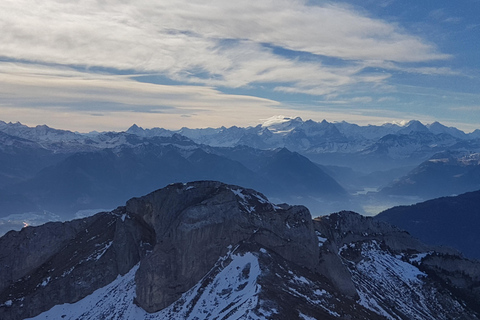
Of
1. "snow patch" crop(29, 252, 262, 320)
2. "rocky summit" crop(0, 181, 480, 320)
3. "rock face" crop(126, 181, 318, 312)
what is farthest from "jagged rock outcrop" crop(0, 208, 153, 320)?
"rock face" crop(126, 181, 318, 312)

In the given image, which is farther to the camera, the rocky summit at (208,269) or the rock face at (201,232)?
the rock face at (201,232)

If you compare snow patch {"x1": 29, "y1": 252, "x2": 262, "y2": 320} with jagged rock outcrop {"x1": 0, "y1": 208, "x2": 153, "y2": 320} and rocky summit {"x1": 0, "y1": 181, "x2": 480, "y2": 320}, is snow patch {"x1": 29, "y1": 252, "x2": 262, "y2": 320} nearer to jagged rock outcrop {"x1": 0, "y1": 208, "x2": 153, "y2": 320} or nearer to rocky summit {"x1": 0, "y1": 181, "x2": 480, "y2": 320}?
rocky summit {"x1": 0, "y1": 181, "x2": 480, "y2": 320}

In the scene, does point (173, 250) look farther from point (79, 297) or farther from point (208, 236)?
point (79, 297)

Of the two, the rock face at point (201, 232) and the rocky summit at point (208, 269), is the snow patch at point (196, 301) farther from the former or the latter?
the rock face at point (201, 232)

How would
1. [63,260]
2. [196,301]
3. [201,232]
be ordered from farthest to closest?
[63,260] < [201,232] < [196,301]

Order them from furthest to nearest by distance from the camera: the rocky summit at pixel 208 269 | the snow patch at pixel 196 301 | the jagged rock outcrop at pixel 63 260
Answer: the jagged rock outcrop at pixel 63 260, the rocky summit at pixel 208 269, the snow patch at pixel 196 301

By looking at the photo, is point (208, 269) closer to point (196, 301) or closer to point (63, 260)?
point (196, 301)

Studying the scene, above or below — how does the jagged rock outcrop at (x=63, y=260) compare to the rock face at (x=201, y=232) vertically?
below

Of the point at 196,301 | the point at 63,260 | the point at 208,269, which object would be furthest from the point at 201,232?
the point at 63,260

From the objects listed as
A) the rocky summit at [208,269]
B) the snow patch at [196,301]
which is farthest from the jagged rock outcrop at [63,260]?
the snow patch at [196,301]

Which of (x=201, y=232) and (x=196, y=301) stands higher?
A: (x=201, y=232)
